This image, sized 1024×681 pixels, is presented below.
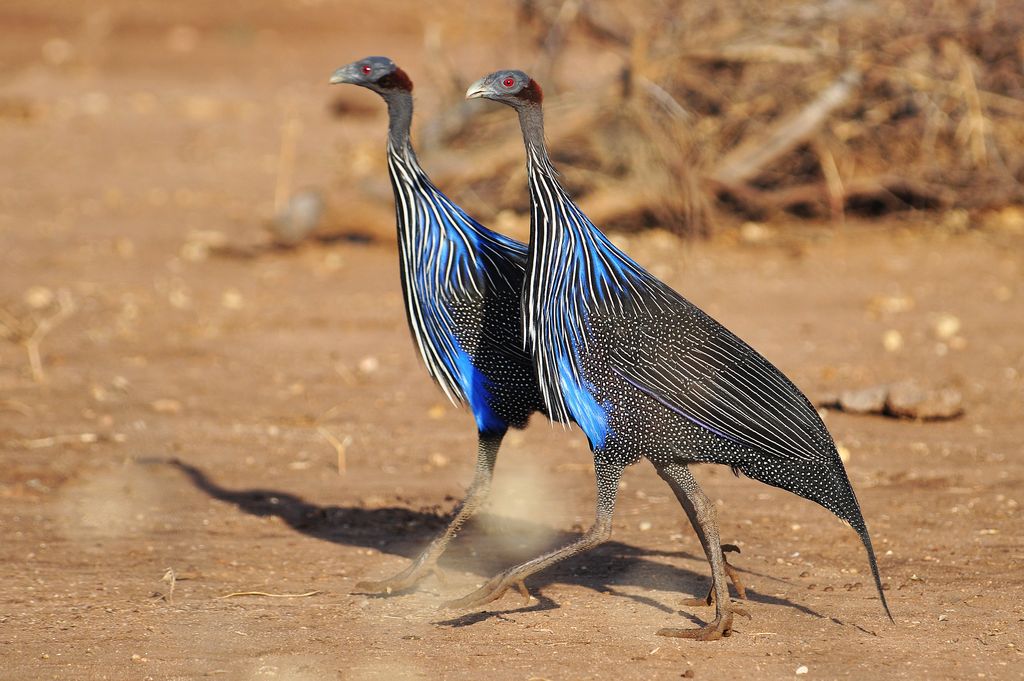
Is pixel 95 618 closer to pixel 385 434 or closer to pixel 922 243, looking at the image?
pixel 385 434

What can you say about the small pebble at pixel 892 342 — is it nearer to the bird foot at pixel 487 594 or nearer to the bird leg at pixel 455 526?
the bird leg at pixel 455 526

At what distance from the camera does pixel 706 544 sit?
167 inches

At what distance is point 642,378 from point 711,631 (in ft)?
2.65

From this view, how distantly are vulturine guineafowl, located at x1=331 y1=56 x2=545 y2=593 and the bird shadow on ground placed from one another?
43cm

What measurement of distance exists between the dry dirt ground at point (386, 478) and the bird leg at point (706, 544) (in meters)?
0.06

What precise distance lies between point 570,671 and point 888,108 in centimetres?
729

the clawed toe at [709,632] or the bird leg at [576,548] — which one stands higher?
the bird leg at [576,548]

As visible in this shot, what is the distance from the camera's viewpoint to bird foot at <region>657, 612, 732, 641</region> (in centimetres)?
412

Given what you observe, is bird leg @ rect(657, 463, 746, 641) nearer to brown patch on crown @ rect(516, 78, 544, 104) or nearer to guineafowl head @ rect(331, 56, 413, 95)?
brown patch on crown @ rect(516, 78, 544, 104)

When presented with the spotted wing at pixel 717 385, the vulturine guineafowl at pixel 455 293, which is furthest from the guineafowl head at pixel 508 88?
the spotted wing at pixel 717 385

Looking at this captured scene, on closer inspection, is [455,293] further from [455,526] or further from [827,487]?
[827,487]

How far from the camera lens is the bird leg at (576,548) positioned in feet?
13.6

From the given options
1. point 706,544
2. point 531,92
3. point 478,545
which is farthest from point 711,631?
point 531,92

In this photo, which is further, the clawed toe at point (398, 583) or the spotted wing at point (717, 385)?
the clawed toe at point (398, 583)
